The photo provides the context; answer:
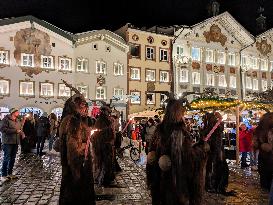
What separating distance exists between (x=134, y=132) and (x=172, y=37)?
15.4 meters

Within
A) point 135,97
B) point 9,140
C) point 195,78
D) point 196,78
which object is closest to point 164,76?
point 195,78

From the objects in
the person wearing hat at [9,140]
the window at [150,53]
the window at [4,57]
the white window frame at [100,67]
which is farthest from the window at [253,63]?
the person wearing hat at [9,140]

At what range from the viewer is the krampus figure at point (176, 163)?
4.65 metres

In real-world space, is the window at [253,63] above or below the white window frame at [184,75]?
above

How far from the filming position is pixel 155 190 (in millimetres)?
4973

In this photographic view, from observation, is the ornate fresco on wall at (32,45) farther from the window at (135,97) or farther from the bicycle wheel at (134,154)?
the bicycle wheel at (134,154)

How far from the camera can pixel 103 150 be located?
9992mm

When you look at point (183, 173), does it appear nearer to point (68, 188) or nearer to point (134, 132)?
point (68, 188)

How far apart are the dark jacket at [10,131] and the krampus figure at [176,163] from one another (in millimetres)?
6488

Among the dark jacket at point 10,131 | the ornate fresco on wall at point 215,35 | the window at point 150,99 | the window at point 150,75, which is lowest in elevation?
the dark jacket at point 10,131

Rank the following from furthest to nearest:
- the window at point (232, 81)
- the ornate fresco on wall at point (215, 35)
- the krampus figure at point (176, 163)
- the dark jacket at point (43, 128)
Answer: the window at point (232, 81), the ornate fresco on wall at point (215, 35), the dark jacket at point (43, 128), the krampus figure at point (176, 163)

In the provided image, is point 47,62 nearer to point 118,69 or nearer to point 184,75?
point 118,69

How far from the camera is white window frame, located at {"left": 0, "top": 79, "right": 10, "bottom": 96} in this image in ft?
109

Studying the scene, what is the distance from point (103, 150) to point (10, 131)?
255 centimetres
